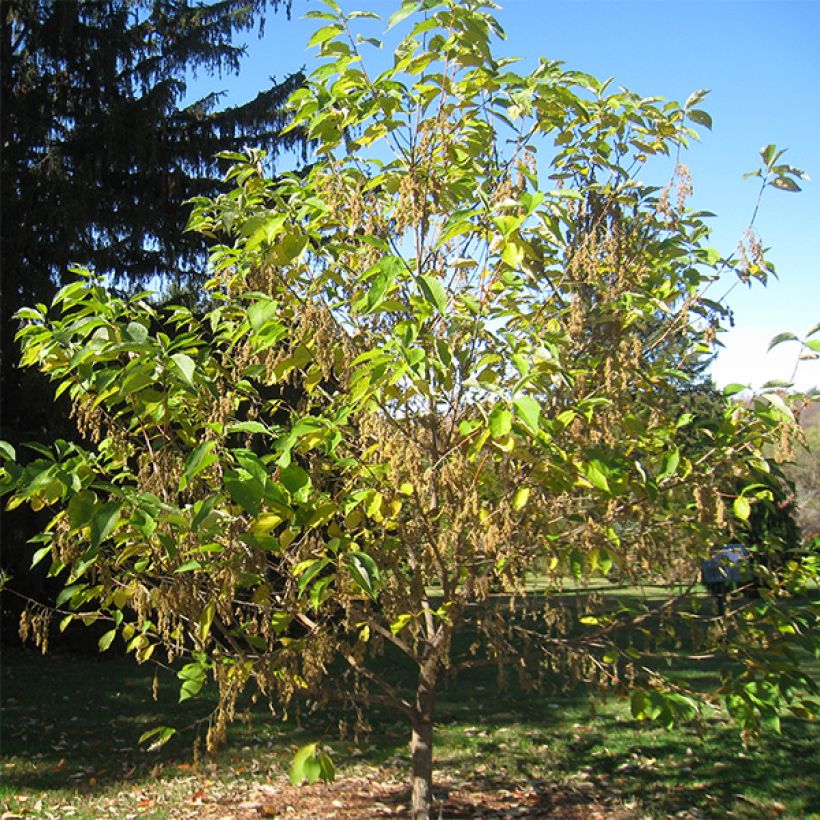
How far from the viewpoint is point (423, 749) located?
3.03 meters

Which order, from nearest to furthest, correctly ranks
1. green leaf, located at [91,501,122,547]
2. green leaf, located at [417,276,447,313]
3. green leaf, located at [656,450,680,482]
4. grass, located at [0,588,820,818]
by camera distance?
green leaf, located at [91,501,122,547], green leaf, located at [417,276,447,313], green leaf, located at [656,450,680,482], grass, located at [0,588,820,818]

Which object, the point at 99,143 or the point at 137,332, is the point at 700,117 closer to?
the point at 137,332

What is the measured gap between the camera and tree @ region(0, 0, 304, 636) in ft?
28.5

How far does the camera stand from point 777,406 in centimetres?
220

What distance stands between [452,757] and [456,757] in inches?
1.1

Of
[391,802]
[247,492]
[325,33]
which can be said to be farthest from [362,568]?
[391,802]

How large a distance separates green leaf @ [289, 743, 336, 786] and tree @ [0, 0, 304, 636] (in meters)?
6.94

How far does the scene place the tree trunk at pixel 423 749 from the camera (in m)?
2.97

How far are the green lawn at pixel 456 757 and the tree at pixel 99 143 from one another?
11.1ft

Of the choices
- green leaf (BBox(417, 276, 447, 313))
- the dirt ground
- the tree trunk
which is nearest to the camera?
green leaf (BBox(417, 276, 447, 313))

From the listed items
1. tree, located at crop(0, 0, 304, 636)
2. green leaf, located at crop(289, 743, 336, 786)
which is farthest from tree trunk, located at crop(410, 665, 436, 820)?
tree, located at crop(0, 0, 304, 636)

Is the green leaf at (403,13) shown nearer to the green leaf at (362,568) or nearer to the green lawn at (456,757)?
the green leaf at (362,568)

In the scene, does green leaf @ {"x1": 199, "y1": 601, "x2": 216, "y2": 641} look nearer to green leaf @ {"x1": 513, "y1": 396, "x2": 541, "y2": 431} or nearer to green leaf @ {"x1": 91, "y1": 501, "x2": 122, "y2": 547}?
green leaf @ {"x1": 91, "y1": 501, "x2": 122, "y2": 547}

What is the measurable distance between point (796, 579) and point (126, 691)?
6393 mm
